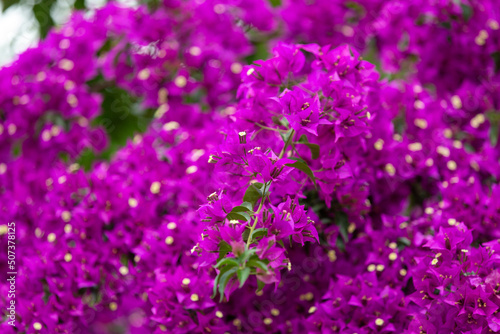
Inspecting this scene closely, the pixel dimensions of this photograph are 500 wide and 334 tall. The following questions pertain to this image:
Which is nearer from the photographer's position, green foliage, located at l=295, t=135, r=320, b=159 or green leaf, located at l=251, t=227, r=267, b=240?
green leaf, located at l=251, t=227, r=267, b=240

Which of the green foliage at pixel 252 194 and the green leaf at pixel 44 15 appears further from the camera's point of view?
the green leaf at pixel 44 15

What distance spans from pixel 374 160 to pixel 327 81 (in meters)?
0.32

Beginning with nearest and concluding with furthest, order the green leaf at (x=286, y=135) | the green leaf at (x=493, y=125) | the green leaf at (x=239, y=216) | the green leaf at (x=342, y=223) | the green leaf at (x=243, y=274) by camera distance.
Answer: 1. the green leaf at (x=243, y=274)
2. the green leaf at (x=239, y=216)
3. the green leaf at (x=286, y=135)
4. the green leaf at (x=342, y=223)
5. the green leaf at (x=493, y=125)

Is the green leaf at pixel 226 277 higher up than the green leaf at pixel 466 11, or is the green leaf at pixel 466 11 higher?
the green leaf at pixel 226 277

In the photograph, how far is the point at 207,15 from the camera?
6.50 feet

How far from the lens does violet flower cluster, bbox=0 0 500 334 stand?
43.4 inches

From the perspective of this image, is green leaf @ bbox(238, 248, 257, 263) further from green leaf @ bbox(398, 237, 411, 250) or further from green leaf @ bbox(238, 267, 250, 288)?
green leaf @ bbox(398, 237, 411, 250)

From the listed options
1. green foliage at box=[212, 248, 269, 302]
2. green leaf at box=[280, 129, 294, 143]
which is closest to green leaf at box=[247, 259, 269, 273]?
green foliage at box=[212, 248, 269, 302]

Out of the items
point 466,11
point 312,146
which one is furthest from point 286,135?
point 466,11

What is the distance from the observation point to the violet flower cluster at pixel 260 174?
1.10 m

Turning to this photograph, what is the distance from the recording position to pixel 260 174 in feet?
3.41

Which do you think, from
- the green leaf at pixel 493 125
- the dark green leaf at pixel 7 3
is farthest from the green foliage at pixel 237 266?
the dark green leaf at pixel 7 3

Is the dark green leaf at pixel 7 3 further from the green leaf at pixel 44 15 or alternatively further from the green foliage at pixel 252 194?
the green foliage at pixel 252 194

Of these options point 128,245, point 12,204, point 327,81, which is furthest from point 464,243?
point 12,204
